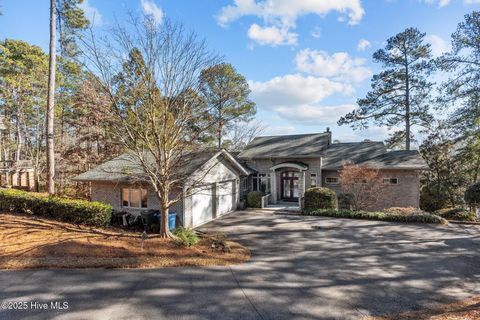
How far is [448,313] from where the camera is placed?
529 centimetres

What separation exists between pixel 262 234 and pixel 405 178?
41.3ft

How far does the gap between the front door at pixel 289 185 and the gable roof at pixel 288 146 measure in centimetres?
172

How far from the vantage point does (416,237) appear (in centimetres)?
1116

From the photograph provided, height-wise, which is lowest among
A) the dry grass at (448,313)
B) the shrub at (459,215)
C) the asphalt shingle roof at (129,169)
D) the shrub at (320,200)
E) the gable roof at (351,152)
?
the dry grass at (448,313)

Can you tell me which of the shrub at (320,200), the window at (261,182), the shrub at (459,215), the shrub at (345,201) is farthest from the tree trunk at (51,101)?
the shrub at (459,215)

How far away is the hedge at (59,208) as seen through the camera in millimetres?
11109

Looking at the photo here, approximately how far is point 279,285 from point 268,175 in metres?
14.8

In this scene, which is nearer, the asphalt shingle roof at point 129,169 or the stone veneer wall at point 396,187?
the asphalt shingle roof at point 129,169

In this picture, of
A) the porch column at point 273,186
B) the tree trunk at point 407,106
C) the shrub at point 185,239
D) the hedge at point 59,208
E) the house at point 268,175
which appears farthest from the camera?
the tree trunk at point 407,106

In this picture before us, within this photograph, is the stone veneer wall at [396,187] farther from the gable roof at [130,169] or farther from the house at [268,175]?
the gable roof at [130,169]

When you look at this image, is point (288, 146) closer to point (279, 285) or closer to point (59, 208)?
point (279, 285)

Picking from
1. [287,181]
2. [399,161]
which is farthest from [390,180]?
[287,181]

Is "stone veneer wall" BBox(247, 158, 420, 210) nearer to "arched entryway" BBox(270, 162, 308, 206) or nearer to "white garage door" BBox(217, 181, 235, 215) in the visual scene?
"arched entryway" BBox(270, 162, 308, 206)

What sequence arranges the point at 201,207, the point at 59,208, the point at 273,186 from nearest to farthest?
the point at 59,208
the point at 201,207
the point at 273,186
